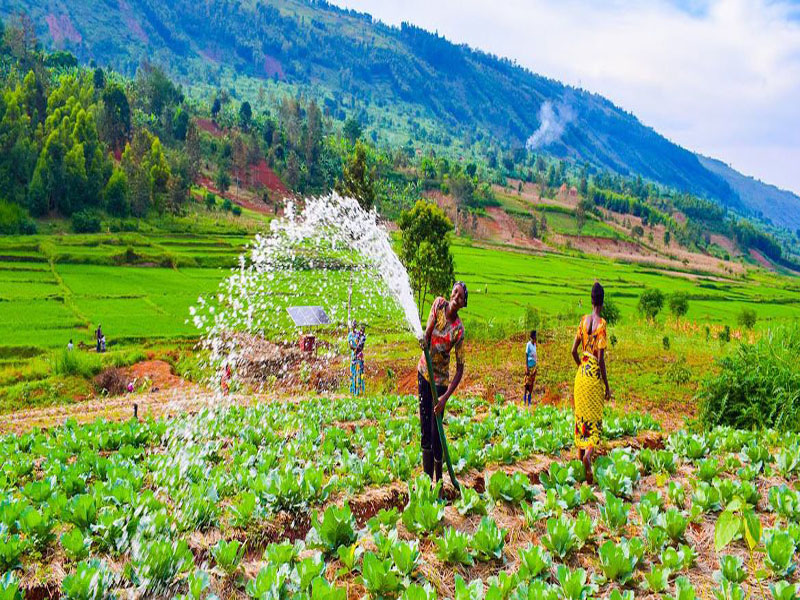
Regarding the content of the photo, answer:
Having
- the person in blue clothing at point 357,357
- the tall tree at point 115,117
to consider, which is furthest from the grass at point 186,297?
the tall tree at point 115,117

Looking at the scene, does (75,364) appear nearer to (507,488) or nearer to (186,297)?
(186,297)

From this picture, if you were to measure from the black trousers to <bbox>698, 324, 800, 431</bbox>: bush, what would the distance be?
32.4ft

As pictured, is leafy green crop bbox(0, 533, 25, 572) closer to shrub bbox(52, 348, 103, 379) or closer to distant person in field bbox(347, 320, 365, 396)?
distant person in field bbox(347, 320, 365, 396)

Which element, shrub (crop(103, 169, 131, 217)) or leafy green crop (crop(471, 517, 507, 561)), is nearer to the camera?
leafy green crop (crop(471, 517, 507, 561))

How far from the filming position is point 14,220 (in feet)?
198

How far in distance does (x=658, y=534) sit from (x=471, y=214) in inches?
5136

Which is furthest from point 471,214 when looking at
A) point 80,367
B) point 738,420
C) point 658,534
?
point 658,534

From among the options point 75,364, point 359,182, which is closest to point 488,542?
point 75,364

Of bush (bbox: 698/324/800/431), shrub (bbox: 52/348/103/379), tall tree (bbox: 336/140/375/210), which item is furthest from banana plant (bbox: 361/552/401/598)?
tall tree (bbox: 336/140/375/210)

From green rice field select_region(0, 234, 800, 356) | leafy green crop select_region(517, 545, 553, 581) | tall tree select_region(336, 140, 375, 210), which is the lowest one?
green rice field select_region(0, 234, 800, 356)

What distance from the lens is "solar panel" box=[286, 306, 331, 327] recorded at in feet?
97.6

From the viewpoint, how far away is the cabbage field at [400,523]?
16.6 ft

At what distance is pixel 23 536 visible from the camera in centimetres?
598

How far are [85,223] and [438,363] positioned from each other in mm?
72578
